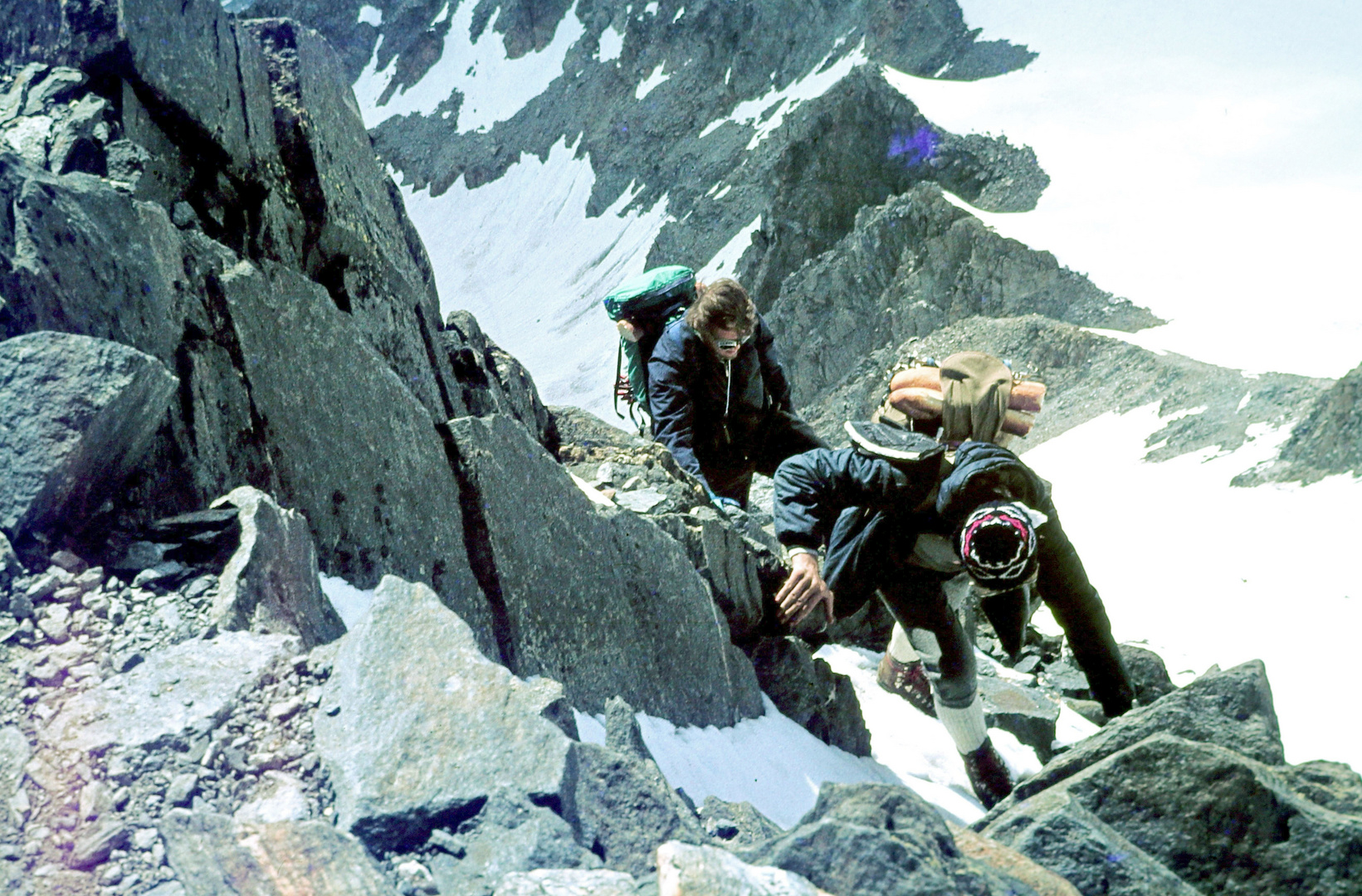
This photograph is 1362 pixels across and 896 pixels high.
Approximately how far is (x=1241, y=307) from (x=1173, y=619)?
18.7 meters

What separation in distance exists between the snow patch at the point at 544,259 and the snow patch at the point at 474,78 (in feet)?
19.1

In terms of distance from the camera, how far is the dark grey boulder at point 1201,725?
3.58 m

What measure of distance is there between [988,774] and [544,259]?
62.2 meters

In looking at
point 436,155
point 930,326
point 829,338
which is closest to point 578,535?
point 930,326

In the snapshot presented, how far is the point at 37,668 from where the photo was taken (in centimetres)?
299

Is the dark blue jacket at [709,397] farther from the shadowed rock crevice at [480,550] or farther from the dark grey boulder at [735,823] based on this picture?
the dark grey boulder at [735,823]

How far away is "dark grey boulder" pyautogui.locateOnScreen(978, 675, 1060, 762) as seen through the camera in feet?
22.8

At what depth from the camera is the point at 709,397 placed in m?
6.53

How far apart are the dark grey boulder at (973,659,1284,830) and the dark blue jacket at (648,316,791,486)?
10.2 feet

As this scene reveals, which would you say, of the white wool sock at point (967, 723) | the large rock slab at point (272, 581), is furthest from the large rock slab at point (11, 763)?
the white wool sock at point (967, 723)

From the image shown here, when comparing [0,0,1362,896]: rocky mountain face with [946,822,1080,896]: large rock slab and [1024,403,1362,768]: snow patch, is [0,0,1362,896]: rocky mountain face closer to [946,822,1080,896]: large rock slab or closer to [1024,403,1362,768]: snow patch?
[946,822,1080,896]: large rock slab

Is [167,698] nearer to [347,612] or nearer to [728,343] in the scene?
[347,612]

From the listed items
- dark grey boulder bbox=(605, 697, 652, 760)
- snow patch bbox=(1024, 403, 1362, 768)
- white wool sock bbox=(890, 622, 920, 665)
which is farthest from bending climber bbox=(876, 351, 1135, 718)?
snow patch bbox=(1024, 403, 1362, 768)

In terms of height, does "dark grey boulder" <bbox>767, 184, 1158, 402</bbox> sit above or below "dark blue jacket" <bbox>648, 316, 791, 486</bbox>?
above
